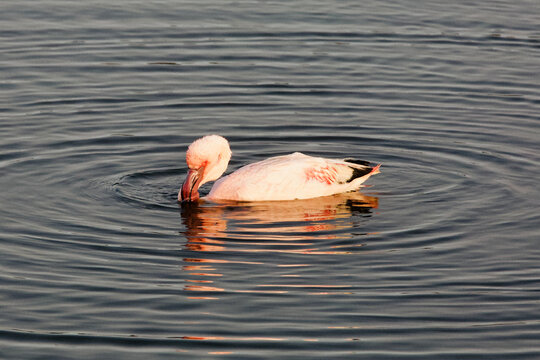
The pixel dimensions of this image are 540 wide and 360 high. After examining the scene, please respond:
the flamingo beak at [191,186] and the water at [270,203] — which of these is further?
the flamingo beak at [191,186]

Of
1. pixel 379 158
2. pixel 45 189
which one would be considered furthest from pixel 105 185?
pixel 379 158

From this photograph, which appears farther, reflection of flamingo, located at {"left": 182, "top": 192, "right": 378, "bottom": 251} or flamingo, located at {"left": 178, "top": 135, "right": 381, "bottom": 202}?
flamingo, located at {"left": 178, "top": 135, "right": 381, "bottom": 202}

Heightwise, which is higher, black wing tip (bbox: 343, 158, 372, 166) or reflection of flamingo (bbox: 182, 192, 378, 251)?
black wing tip (bbox: 343, 158, 372, 166)

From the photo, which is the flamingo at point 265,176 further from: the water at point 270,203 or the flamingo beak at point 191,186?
the water at point 270,203

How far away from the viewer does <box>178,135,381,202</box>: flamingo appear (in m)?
13.5

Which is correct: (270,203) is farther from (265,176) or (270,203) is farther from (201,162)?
(201,162)

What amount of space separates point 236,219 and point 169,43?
7.75m

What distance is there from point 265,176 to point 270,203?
0.36m

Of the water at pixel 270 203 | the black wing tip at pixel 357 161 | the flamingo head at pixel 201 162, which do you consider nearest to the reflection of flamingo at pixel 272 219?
the water at pixel 270 203

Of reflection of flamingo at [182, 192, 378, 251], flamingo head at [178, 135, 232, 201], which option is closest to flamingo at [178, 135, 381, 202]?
flamingo head at [178, 135, 232, 201]

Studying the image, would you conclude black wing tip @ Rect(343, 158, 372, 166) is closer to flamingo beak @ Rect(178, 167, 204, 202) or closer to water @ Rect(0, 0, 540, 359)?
water @ Rect(0, 0, 540, 359)

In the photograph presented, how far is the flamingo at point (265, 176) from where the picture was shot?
1351cm

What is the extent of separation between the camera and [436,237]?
482 inches

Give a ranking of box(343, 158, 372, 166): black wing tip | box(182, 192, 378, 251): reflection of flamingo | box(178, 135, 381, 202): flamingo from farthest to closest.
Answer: box(343, 158, 372, 166): black wing tip < box(178, 135, 381, 202): flamingo < box(182, 192, 378, 251): reflection of flamingo
